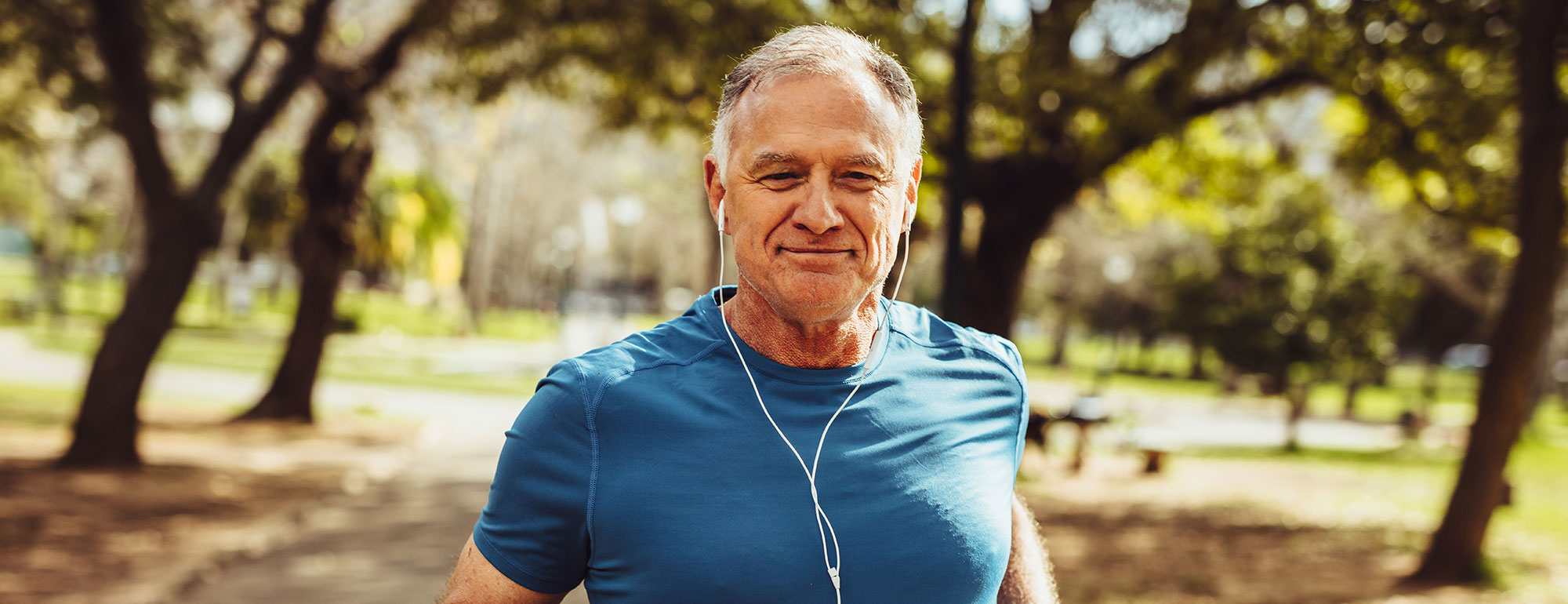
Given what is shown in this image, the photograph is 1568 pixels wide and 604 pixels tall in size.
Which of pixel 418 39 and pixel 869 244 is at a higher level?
pixel 418 39

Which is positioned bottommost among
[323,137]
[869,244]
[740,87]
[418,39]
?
[869,244]

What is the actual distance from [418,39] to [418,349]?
21.7m

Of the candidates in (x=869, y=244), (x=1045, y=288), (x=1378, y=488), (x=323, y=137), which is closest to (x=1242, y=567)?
(x=1378, y=488)

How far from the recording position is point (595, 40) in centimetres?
1121

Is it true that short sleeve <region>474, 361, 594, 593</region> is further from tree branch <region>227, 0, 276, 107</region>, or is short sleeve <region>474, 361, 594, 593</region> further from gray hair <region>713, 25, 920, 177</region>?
tree branch <region>227, 0, 276, 107</region>

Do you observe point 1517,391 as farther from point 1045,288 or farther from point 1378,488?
point 1045,288

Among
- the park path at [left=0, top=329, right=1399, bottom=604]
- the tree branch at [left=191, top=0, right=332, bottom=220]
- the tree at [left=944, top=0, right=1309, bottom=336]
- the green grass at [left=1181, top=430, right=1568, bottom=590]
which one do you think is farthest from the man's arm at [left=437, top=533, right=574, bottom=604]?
the tree branch at [left=191, top=0, right=332, bottom=220]

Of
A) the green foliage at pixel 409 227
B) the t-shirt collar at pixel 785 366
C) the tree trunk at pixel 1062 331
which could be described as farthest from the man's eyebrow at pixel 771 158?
the tree trunk at pixel 1062 331

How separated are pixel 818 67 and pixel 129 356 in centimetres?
1003

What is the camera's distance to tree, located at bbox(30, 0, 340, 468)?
31.8 feet

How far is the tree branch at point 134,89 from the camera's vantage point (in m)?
9.41

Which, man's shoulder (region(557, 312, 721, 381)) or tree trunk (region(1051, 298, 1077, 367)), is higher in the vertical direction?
man's shoulder (region(557, 312, 721, 381))

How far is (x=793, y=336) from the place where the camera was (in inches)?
69.2

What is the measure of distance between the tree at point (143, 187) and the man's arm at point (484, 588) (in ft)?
31.7
